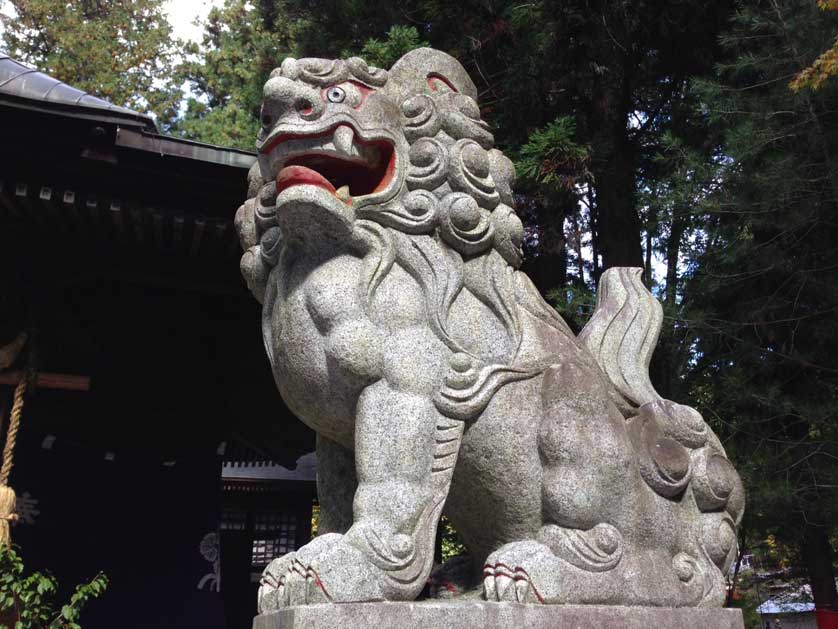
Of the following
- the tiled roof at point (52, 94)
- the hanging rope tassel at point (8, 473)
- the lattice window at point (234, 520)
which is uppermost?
the tiled roof at point (52, 94)

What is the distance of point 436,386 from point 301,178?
2.51 ft

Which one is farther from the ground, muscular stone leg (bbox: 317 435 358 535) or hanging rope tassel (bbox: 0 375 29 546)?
hanging rope tassel (bbox: 0 375 29 546)

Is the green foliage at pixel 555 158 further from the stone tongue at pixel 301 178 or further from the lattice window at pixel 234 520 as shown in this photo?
the lattice window at pixel 234 520

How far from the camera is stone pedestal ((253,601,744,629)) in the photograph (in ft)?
6.93

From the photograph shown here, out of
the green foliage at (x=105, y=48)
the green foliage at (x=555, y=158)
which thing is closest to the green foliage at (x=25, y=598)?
the green foliage at (x=555, y=158)

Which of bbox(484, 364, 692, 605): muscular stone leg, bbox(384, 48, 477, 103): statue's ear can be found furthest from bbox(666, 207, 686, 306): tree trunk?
bbox(484, 364, 692, 605): muscular stone leg

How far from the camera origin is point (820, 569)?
6605 mm

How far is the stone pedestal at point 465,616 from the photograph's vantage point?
211 centimetres

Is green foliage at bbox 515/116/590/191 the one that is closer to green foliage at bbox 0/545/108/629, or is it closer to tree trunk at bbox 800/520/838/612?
tree trunk at bbox 800/520/838/612

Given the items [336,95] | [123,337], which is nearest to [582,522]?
[336,95]

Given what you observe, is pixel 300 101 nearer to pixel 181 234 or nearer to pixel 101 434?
pixel 181 234

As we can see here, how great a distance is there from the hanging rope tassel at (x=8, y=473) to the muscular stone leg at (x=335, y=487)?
2119 millimetres

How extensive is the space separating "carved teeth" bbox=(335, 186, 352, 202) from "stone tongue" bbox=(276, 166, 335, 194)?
28 mm

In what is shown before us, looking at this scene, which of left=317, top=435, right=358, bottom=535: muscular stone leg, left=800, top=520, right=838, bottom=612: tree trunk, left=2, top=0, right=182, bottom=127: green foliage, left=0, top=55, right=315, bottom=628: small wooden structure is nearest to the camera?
left=317, top=435, right=358, bottom=535: muscular stone leg
